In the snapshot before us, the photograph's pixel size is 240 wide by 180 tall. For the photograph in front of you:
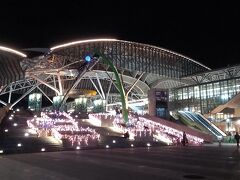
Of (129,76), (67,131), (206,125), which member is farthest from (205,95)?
(67,131)

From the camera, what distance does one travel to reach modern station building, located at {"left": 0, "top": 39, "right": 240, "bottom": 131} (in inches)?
2282

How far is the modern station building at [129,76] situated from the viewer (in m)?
58.0

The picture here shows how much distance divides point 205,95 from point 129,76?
19280 mm

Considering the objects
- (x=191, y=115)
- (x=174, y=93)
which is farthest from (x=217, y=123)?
(x=174, y=93)

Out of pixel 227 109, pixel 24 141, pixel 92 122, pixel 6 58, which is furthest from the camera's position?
pixel 227 109

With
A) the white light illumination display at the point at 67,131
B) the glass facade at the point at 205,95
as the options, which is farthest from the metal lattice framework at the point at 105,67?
the white light illumination display at the point at 67,131

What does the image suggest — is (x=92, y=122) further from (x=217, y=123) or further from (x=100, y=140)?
(x=217, y=123)

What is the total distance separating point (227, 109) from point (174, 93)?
22833 millimetres

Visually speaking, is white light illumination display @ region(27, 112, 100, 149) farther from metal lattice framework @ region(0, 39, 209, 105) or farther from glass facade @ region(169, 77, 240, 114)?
glass facade @ region(169, 77, 240, 114)

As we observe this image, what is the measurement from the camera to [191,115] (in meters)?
59.2

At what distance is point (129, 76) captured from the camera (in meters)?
82.0

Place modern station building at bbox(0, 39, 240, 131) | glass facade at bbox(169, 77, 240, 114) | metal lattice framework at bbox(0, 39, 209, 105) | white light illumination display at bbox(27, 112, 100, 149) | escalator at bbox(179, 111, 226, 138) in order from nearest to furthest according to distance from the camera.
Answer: white light illumination display at bbox(27, 112, 100, 149) → escalator at bbox(179, 111, 226, 138) → modern station building at bbox(0, 39, 240, 131) → metal lattice framework at bbox(0, 39, 209, 105) → glass facade at bbox(169, 77, 240, 114)

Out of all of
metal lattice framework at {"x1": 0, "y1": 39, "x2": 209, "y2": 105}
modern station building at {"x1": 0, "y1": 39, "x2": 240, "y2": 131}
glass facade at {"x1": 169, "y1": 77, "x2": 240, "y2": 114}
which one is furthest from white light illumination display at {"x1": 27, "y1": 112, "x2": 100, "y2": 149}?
glass facade at {"x1": 169, "y1": 77, "x2": 240, "y2": 114}

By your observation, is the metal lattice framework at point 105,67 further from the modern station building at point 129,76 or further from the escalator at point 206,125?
the escalator at point 206,125
